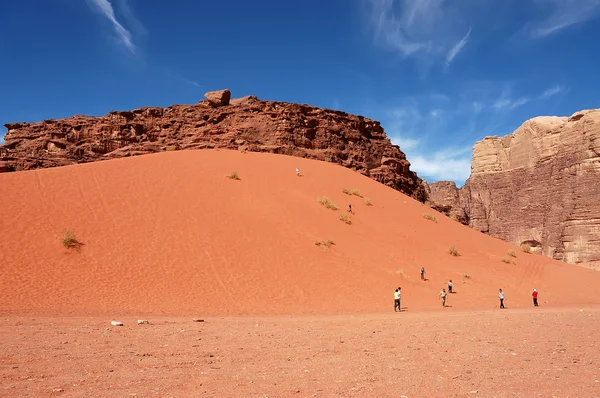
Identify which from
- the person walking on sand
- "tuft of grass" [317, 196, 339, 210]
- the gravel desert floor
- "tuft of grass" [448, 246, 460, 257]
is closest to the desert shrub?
"tuft of grass" [317, 196, 339, 210]

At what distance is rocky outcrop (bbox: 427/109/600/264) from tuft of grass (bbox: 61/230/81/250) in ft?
110

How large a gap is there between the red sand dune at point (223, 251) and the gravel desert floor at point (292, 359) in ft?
12.2

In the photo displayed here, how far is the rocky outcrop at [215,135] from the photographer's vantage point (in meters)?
31.2

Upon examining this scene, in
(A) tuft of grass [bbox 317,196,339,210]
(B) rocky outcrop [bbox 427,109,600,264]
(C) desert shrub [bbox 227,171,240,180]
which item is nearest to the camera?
(A) tuft of grass [bbox 317,196,339,210]

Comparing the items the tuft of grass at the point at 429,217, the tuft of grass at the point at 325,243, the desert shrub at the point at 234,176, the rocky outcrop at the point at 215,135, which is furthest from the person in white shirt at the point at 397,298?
the rocky outcrop at the point at 215,135

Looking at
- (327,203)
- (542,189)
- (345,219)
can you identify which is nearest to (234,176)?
(327,203)

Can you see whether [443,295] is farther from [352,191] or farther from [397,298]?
[352,191]

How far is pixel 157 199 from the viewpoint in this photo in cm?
2045

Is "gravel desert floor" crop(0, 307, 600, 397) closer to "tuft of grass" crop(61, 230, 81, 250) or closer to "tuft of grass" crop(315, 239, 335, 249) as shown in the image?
"tuft of grass" crop(61, 230, 81, 250)

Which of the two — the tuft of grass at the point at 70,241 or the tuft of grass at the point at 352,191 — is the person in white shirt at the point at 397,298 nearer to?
the tuft of grass at the point at 70,241

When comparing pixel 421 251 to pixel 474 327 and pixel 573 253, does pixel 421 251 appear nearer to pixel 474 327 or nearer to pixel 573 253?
pixel 474 327

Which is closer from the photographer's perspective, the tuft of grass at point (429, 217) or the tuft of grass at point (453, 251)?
the tuft of grass at point (453, 251)

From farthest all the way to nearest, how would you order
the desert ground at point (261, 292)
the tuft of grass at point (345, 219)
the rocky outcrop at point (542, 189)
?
the rocky outcrop at point (542, 189), the tuft of grass at point (345, 219), the desert ground at point (261, 292)

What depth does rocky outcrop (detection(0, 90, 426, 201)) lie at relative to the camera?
102ft
